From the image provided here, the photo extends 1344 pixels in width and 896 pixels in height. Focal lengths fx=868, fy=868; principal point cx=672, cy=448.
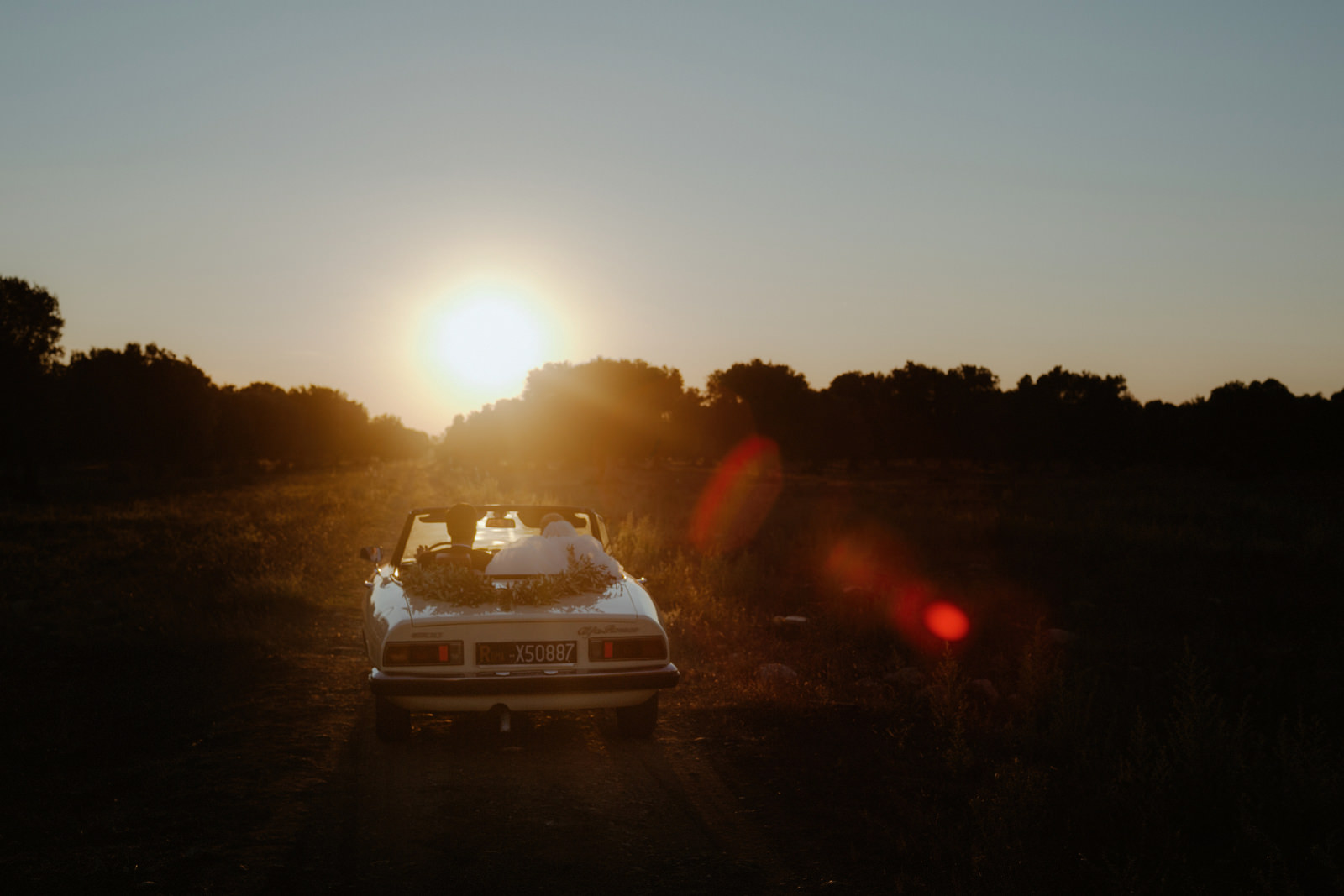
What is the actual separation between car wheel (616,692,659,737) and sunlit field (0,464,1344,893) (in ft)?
1.08

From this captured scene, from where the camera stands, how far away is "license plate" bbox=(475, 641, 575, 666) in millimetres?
5473

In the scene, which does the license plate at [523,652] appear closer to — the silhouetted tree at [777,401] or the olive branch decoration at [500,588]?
the olive branch decoration at [500,588]

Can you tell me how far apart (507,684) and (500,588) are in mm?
762

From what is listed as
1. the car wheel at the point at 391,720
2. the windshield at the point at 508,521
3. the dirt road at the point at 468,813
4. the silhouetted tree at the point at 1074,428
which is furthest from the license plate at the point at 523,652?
the silhouetted tree at the point at 1074,428

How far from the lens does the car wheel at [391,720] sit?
582 centimetres

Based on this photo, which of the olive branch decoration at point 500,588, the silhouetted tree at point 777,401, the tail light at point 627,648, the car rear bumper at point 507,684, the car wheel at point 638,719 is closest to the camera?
the car rear bumper at point 507,684

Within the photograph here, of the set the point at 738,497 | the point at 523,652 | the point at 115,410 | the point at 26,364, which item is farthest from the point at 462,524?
the point at 115,410

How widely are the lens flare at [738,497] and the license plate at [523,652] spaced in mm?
11967

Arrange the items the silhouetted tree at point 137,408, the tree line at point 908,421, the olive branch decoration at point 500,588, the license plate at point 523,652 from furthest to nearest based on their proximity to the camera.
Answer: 1. the tree line at point 908,421
2. the silhouetted tree at point 137,408
3. the olive branch decoration at point 500,588
4. the license plate at point 523,652

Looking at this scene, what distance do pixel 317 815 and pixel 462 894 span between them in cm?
139

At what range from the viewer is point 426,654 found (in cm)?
542

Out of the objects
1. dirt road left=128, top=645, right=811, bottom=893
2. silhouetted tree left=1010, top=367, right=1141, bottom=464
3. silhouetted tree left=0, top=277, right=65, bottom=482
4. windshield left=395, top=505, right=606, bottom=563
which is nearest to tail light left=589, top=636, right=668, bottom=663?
dirt road left=128, top=645, right=811, bottom=893

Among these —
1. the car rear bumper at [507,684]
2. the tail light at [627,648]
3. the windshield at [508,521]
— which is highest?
the windshield at [508,521]

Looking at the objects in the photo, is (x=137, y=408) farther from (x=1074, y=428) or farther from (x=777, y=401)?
(x=1074, y=428)
